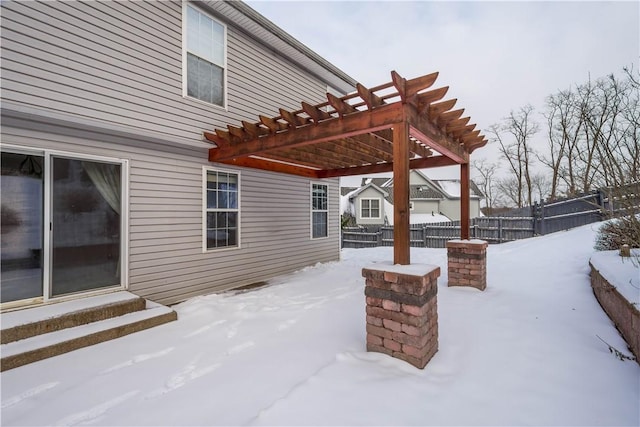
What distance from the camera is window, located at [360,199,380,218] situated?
2089cm

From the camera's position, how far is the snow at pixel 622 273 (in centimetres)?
291

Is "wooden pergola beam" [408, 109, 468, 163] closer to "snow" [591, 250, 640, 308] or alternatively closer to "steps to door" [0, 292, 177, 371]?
"snow" [591, 250, 640, 308]

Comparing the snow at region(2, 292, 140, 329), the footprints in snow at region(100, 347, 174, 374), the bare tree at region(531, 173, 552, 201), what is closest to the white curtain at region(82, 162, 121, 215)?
the snow at region(2, 292, 140, 329)

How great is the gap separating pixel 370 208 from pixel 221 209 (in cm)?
1636

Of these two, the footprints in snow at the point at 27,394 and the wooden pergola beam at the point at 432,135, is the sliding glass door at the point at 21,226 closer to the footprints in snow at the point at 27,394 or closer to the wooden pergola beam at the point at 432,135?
the footprints in snow at the point at 27,394

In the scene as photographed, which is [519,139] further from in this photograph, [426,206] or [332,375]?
[332,375]

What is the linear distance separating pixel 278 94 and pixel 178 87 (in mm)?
2301

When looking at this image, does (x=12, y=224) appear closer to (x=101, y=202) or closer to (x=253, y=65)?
(x=101, y=202)

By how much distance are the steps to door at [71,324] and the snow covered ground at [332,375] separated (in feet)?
0.38

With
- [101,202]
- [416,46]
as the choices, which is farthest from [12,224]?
[416,46]

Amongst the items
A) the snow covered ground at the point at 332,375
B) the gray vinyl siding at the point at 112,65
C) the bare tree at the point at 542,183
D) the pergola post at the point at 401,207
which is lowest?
the snow covered ground at the point at 332,375

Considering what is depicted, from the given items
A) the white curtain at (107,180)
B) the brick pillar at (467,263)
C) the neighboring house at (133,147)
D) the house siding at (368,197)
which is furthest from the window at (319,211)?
the house siding at (368,197)

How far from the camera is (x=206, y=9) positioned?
16.5ft

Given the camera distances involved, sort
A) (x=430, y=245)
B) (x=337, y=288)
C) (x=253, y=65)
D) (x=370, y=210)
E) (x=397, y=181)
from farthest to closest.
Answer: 1. (x=370, y=210)
2. (x=430, y=245)
3. (x=253, y=65)
4. (x=337, y=288)
5. (x=397, y=181)
